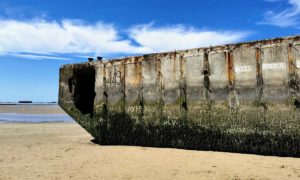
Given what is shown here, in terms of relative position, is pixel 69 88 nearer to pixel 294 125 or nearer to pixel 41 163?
pixel 41 163

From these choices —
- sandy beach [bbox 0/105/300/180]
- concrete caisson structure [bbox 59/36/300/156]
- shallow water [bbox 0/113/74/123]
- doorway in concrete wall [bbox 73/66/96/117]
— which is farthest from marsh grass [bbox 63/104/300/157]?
shallow water [bbox 0/113/74/123]

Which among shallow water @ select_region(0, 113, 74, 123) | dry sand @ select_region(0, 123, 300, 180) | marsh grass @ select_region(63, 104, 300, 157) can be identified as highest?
marsh grass @ select_region(63, 104, 300, 157)

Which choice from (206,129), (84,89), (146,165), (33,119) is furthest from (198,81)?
(33,119)

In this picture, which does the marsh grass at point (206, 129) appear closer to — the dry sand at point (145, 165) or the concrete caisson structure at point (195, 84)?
the concrete caisson structure at point (195, 84)

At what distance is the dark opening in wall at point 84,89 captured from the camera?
9.21 metres

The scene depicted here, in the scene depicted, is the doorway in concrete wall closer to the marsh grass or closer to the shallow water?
the marsh grass

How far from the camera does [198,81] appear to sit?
22.9 ft

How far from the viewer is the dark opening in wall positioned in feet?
30.2

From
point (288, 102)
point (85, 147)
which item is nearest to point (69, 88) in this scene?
point (85, 147)

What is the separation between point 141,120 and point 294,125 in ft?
11.2

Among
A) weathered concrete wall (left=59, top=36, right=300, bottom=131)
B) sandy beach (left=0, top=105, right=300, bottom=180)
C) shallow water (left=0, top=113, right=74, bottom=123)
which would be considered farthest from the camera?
shallow water (left=0, top=113, right=74, bottom=123)

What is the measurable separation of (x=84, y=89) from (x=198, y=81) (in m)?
3.68

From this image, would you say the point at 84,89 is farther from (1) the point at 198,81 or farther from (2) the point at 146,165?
(2) the point at 146,165

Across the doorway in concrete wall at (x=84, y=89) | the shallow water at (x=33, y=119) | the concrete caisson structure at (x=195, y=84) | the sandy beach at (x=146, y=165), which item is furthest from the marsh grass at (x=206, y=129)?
the shallow water at (x=33, y=119)
